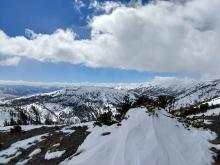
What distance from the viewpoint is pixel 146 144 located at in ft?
71.9

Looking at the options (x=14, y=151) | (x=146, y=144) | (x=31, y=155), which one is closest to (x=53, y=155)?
(x=31, y=155)

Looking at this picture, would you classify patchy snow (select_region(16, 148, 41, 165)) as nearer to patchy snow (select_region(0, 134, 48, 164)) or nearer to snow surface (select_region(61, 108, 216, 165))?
patchy snow (select_region(0, 134, 48, 164))

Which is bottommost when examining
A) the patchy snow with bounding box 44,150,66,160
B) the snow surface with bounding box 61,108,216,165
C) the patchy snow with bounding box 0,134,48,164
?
the patchy snow with bounding box 0,134,48,164

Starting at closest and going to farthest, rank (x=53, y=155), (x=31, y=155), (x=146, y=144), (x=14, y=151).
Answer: (x=146, y=144) < (x=53, y=155) < (x=31, y=155) < (x=14, y=151)

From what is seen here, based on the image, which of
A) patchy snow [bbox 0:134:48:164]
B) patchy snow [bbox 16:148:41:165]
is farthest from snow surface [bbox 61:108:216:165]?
patchy snow [bbox 0:134:48:164]

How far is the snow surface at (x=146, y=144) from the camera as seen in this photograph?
2048cm

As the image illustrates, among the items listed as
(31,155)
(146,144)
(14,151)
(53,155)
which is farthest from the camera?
(14,151)

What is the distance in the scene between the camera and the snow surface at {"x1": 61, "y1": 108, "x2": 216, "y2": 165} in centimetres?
2048

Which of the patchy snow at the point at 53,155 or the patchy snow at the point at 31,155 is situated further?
the patchy snow at the point at 31,155

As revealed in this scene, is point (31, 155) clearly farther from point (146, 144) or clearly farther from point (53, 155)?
point (146, 144)

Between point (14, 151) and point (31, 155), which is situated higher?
point (31, 155)

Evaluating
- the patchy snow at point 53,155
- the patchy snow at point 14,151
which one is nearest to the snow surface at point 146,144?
the patchy snow at point 53,155

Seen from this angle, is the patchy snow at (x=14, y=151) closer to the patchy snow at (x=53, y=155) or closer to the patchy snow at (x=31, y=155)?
the patchy snow at (x=31, y=155)

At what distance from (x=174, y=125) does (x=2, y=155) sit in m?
23.7
